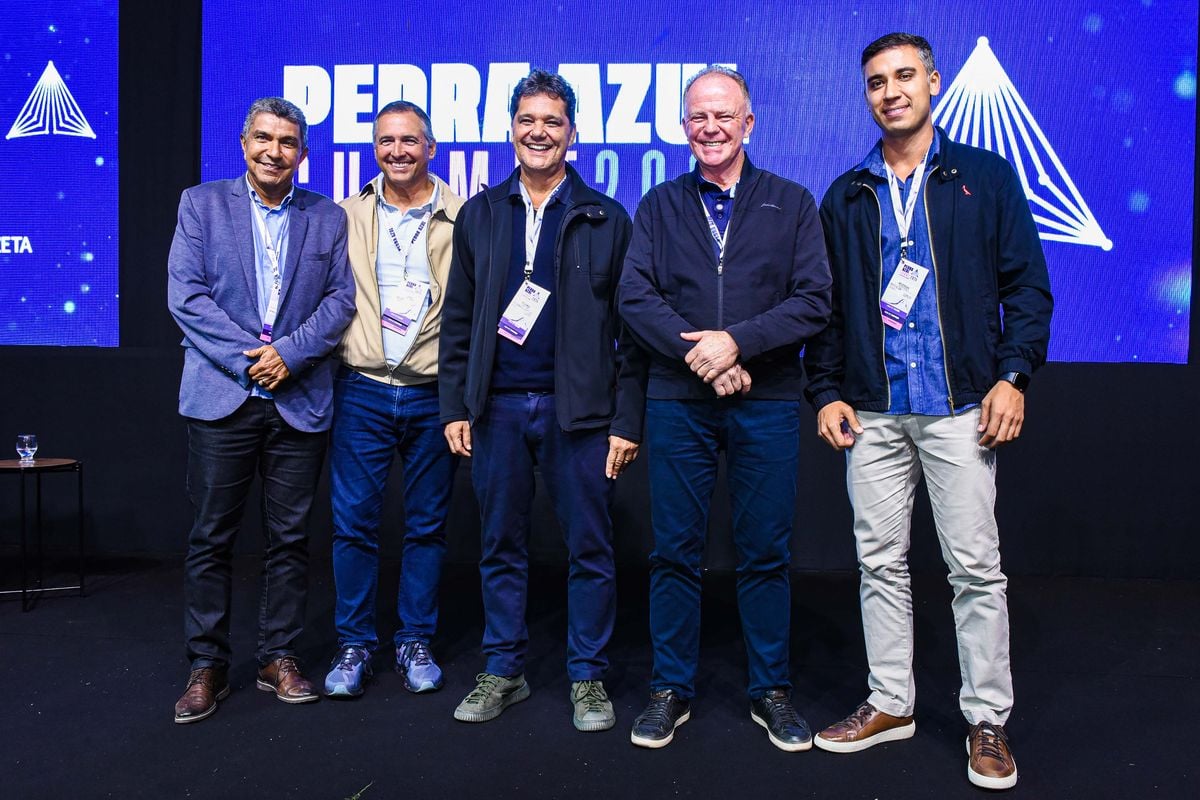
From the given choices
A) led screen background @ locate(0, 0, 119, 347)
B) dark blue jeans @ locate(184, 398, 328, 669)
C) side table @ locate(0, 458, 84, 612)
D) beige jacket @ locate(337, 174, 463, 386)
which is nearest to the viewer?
dark blue jeans @ locate(184, 398, 328, 669)

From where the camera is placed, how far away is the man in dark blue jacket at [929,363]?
1.95 metres

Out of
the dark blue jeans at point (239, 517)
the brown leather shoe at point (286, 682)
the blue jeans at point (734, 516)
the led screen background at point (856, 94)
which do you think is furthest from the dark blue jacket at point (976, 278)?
the led screen background at point (856, 94)

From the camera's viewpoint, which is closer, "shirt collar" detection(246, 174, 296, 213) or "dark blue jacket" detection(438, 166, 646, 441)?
"dark blue jacket" detection(438, 166, 646, 441)

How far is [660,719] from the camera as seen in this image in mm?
2096

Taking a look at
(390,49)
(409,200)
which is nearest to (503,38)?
(390,49)

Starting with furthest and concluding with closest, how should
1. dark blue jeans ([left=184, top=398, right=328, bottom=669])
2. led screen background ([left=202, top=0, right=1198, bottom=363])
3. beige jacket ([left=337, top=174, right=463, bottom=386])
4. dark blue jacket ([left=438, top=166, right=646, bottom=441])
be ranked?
led screen background ([left=202, top=0, right=1198, bottom=363]), beige jacket ([left=337, top=174, right=463, bottom=386]), dark blue jeans ([left=184, top=398, right=328, bottom=669]), dark blue jacket ([left=438, top=166, right=646, bottom=441])

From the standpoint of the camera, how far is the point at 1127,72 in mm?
3635

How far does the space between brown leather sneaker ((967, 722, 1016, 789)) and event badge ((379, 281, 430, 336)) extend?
1.74m

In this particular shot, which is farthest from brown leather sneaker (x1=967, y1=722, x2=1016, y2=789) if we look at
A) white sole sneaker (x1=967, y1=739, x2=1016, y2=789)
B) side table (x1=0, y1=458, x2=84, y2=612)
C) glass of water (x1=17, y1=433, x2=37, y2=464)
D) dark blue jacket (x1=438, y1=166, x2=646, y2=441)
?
glass of water (x1=17, y1=433, x2=37, y2=464)

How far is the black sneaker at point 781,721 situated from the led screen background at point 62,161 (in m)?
3.51

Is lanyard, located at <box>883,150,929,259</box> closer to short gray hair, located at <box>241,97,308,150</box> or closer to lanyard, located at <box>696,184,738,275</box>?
lanyard, located at <box>696,184,738,275</box>

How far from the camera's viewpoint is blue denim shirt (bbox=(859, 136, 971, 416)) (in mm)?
1976

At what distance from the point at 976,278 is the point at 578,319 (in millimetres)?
931

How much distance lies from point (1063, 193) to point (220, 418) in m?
3.39
